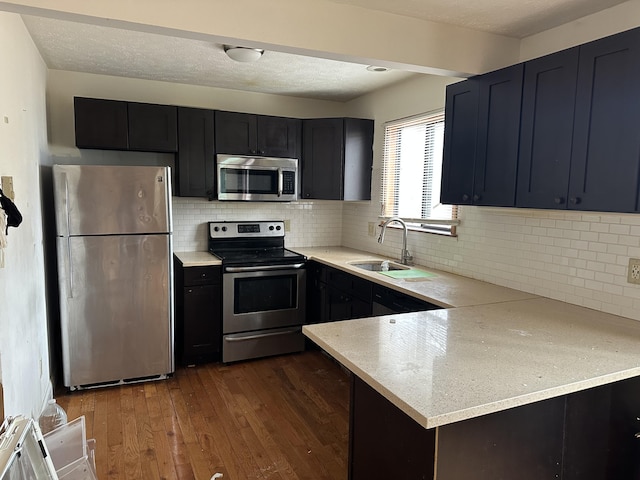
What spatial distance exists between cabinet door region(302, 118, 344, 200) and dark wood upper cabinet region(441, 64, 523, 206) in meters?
1.38

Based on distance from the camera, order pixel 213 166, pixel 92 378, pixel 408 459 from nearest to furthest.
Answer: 1. pixel 408 459
2. pixel 92 378
3. pixel 213 166

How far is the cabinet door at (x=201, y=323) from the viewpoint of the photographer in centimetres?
343

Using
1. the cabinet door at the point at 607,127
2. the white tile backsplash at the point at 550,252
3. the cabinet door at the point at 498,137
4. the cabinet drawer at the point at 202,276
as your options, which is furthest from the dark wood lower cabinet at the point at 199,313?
the cabinet door at the point at 607,127

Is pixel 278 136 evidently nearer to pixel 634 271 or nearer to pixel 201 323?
pixel 201 323

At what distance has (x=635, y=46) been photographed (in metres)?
1.66

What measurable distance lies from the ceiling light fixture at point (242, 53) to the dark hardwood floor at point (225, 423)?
2313mm

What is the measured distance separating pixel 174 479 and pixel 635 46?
2817 millimetres

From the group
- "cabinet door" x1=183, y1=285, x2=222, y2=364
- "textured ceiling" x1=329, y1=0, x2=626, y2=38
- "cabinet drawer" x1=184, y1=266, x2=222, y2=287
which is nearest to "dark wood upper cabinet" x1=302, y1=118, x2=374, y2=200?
"cabinet drawer" x1=184, y1=266, x2=222, y2=287

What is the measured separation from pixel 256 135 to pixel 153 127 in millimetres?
847

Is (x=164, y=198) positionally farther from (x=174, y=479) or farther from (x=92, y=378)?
(x=174, y=479)

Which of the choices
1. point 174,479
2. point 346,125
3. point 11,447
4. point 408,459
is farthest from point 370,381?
point 346,125

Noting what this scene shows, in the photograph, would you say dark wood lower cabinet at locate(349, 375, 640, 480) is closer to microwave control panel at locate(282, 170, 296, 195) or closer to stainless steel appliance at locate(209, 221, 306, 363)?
stainless steel appliance at locate(209, 221, 306, 363)

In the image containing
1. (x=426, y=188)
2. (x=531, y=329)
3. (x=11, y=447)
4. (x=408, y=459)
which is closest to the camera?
(x=11, y=447)

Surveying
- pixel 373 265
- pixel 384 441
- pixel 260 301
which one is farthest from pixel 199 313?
pixel 384 441
